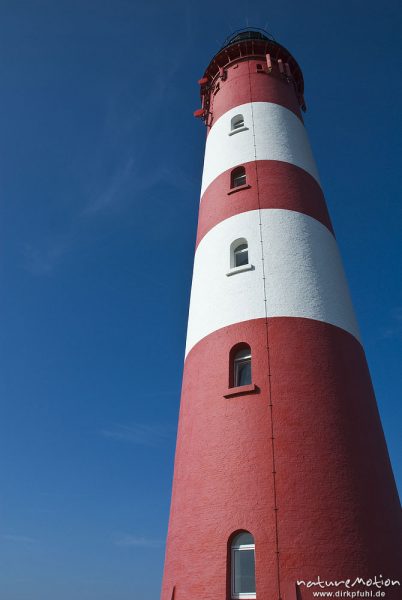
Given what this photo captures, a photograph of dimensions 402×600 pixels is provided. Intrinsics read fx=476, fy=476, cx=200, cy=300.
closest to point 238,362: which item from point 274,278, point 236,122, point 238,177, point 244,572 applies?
point 274,278

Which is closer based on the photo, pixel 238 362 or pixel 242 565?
pixel 242 565

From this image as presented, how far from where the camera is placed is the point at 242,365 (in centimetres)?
1192

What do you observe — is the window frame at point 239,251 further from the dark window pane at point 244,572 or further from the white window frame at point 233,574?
the dark window pane at point 244,572

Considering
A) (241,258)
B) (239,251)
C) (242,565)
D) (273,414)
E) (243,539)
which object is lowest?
(242,565)

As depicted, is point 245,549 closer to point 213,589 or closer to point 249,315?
point 213,589

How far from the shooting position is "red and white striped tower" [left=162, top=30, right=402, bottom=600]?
8.91m

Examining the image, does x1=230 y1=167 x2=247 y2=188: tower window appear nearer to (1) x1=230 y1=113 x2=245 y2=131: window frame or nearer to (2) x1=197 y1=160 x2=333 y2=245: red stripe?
(2) x1=197 y1=160 x2=333 y2=245: red stripe

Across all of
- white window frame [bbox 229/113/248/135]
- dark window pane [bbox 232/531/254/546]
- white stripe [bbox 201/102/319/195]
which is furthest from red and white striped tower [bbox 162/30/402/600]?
white window frame [bbox 229/113/248/135]

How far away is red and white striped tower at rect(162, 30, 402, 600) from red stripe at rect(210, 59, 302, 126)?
144 inches

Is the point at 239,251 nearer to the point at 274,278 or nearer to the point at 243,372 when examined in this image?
the point at 274,278

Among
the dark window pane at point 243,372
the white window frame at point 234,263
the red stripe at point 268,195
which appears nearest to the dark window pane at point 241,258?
the white window frame at point 234,263

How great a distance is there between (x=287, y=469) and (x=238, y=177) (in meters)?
10.1

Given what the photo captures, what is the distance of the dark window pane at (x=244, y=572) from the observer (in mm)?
8930

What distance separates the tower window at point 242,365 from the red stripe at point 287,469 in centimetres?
31
